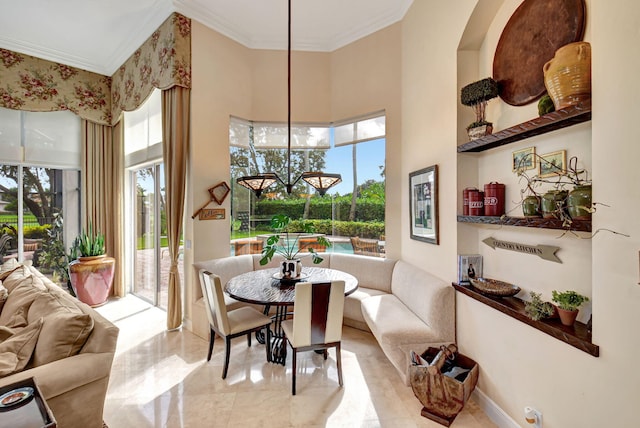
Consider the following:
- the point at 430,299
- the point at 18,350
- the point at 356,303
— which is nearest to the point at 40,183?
the point at 18,350

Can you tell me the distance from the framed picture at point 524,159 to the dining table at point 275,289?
152 cm

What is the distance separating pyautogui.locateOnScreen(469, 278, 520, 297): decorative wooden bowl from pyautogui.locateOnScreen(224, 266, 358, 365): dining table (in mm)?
1007

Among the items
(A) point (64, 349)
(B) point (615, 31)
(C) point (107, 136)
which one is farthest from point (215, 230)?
(B) point (615, 31)

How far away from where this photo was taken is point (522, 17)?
198 centimetres

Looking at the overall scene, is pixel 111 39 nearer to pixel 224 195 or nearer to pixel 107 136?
pixel 107 136

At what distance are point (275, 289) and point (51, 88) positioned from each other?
461 cm

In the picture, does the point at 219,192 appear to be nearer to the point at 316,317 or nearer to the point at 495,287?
the point at 316,317

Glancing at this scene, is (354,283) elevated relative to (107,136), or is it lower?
lower

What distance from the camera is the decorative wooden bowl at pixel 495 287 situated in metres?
1.98

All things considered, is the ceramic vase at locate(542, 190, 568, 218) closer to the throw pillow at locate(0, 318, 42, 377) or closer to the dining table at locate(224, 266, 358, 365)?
the dining table at locate(224, 266, 358, 365)

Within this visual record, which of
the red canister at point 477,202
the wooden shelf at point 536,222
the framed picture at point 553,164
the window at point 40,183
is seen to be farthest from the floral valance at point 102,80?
the framed picture at point 553,164

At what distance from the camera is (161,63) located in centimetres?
347

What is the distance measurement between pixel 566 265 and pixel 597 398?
0.66 m

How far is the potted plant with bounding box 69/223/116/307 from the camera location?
4.18 m
